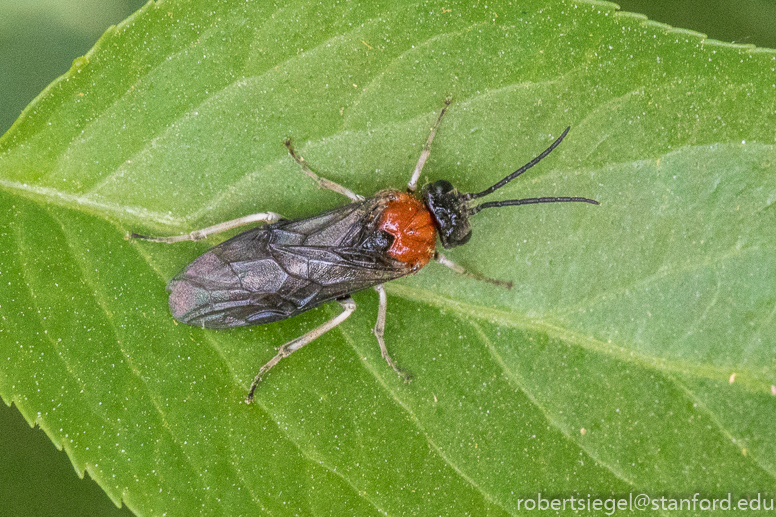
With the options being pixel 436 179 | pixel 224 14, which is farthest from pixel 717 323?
pixel 224 14

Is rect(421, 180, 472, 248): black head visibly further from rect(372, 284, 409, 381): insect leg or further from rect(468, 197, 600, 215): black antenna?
rect(372, 284, 409, 381): insect leg

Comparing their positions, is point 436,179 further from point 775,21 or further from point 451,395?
point 775,21

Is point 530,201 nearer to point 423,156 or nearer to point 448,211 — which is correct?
point 448,211

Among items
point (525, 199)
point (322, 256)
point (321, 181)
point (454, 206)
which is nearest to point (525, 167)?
point (525, 199)

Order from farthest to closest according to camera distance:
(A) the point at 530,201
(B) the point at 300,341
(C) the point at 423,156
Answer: (B) the point at 300,341
(C) the point at 423,156
(A) the point at 530,201

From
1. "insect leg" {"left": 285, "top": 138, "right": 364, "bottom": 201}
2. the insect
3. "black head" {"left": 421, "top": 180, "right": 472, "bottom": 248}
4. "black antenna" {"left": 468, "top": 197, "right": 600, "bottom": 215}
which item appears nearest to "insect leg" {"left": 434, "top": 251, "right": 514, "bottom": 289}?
the insect
